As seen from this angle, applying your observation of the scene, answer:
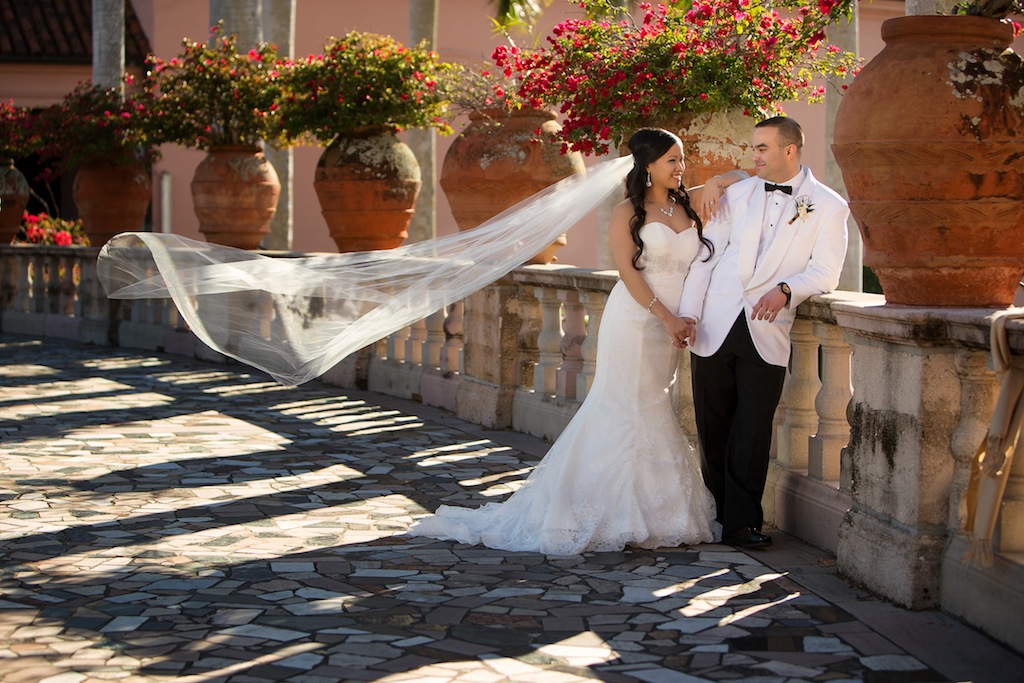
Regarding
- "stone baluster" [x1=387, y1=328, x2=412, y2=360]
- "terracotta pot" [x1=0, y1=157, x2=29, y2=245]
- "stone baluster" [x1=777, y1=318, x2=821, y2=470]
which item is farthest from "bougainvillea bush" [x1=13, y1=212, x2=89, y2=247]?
"stone baluster" [x1=777, y1=318, x2=821, y2=470]

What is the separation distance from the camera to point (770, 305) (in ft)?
18.8

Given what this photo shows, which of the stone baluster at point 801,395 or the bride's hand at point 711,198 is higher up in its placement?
the bride's hand at point 711,198

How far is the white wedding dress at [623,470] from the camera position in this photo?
5922 mm

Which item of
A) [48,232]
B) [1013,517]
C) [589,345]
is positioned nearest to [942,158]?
[1013,517]

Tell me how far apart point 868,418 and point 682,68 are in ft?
10.5

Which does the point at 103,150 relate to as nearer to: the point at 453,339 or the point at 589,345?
the point at 453,339

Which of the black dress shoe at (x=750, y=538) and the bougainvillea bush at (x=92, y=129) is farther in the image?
the bougainvillea bush at (x=92, y=129)

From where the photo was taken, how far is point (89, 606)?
493cm

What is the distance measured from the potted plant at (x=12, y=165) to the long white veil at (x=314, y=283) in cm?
880

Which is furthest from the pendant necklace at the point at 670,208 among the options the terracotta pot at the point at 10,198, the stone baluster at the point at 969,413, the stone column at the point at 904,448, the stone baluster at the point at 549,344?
the terracotta pot at the point at 10,198

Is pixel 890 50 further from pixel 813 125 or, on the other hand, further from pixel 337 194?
pixel 813 125

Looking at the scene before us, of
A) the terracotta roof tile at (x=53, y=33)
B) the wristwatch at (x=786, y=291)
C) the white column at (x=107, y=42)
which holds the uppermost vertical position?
the terracotta roof tile at (x=53, y=33)

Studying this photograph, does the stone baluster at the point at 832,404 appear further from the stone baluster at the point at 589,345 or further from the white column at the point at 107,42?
the white column at the point at 107,42

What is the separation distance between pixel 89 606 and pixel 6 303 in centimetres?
1335
